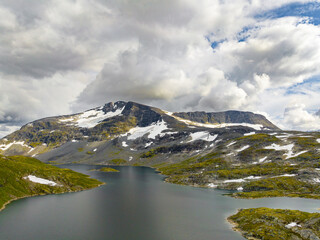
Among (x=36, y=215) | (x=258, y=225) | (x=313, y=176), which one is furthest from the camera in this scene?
(x=313, y=176)

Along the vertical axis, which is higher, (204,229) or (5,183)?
(5,183)

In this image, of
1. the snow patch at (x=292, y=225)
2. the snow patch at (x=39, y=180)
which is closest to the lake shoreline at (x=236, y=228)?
the snow patch at (x=292, y=225)

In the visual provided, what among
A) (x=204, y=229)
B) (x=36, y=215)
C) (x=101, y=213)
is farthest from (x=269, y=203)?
(x=36, y=215)

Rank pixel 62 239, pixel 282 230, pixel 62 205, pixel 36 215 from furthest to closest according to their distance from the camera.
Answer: pixel 62 205, pixel 36 215, pixel 282 230, pixel 62 239

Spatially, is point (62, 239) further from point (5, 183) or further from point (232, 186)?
point (232, 186)

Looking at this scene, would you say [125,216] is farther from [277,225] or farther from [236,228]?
[277,225]

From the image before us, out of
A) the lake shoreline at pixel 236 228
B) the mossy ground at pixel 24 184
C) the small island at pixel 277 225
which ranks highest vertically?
the mossy ground at pixel 24 184

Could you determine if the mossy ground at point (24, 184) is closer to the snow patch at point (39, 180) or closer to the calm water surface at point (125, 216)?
the snow patch at point (39, 180)

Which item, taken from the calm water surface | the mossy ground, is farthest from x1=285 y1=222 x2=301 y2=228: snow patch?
the mossy ground
